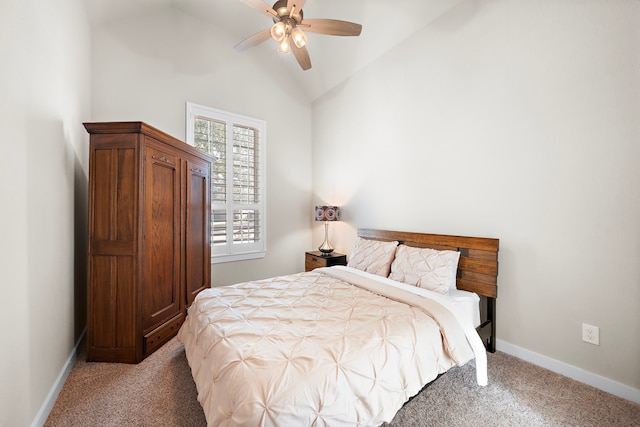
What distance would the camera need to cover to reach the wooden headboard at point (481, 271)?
228 cm

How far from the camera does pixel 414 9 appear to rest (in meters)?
2.81

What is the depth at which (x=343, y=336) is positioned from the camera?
1.43 meters

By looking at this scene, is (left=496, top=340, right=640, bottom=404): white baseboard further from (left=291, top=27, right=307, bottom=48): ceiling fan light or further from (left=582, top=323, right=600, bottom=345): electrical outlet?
(left=291, top=27, right=307, bottom=48): ceiling fan light

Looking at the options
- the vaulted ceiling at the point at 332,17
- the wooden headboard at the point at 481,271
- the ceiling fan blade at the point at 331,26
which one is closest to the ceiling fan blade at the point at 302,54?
the ceiling fan blade at the point at 331,26

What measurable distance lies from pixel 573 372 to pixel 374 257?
66.3 inches

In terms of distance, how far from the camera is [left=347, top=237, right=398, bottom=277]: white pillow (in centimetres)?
274

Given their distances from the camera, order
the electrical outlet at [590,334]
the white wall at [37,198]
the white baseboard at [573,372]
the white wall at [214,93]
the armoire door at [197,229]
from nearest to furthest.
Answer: the white wall at [37,198] < the white baseboard at [573,372] < the electrical outlet at [590,334] < the armoire door at [197,229] < the white wall at [214,93]

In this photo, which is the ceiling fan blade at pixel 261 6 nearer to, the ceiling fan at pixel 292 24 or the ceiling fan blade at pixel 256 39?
the ceiling fan at pixel 292 24

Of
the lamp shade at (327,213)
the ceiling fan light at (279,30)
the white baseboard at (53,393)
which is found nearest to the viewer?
the white baseboard at (53,393)

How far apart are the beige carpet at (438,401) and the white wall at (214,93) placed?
1.81 m

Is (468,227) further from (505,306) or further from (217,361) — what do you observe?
(217,361)

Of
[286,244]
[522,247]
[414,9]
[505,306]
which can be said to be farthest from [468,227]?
[286,244]

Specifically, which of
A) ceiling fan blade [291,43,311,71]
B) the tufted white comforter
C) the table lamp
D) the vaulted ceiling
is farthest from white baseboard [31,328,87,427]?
the vaulted ceiling

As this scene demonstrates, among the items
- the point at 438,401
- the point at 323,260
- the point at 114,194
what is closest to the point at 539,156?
the point at 438,401
